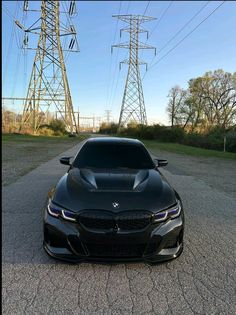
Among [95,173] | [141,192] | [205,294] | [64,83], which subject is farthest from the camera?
[64,83]

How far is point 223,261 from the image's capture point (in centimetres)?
394

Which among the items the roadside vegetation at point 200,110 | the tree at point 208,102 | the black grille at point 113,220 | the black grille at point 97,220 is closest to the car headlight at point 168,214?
the black grille at point 113,220

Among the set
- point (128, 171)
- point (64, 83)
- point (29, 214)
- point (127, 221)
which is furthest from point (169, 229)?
point (64, 83)

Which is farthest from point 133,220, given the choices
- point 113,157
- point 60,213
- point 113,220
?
point 113,157

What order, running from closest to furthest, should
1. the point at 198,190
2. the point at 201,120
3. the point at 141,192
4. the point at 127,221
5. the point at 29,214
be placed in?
1. the point at 127,221
2. the point at 141,192
3. the point at 29,214
4. the point at 198,190
5. the point at 201,120

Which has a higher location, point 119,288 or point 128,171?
point 128,171

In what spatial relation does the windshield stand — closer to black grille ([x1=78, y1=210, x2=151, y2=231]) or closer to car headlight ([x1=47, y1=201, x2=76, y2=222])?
car headlight ([x1=47, y1=201, x2=76, y2=222])

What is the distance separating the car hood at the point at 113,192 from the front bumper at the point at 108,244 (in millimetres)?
236

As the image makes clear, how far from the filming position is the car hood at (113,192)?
140 inches

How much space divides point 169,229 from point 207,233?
1.68 meters

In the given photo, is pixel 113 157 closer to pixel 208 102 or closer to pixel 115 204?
pixel 115 204

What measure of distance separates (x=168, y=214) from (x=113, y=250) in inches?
28.7

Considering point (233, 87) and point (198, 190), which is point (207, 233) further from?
point (233, 87)

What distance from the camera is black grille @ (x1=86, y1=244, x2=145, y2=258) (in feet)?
11.1
